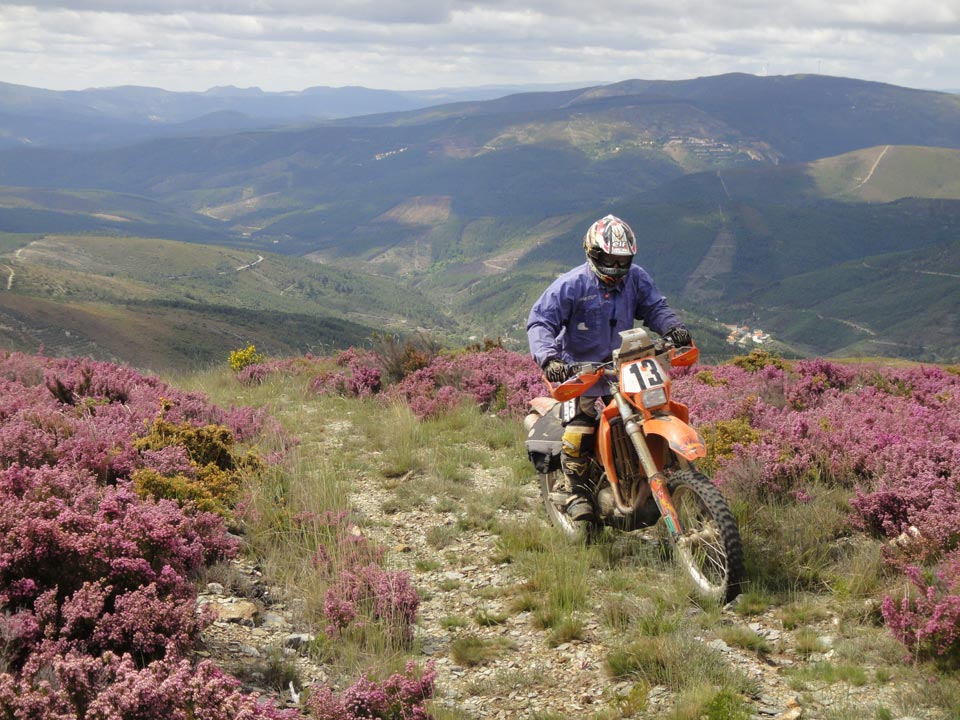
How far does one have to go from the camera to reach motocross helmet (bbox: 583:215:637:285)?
19.4 feet

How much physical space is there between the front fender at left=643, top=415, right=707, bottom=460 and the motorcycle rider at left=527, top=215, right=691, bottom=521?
2.53 ft

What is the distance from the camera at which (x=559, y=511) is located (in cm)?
664

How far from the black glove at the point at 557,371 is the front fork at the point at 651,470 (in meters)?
0.42

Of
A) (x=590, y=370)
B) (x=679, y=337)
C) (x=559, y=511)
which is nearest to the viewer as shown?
(x=590, y=370)

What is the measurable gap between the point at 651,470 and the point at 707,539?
0.60 m

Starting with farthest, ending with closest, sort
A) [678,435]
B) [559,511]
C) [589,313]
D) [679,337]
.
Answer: [559,511] → [589,313] → [679,337] → [678,435]

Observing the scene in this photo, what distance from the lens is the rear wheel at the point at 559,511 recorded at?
20.5ft

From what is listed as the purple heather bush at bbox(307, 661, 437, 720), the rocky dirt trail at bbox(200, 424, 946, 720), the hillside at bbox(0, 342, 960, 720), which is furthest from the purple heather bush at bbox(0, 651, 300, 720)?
the rocky dirt trail at bbox(200, 424, 946, 720)

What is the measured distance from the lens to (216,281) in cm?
19962

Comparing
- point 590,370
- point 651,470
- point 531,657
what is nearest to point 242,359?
point 590,370

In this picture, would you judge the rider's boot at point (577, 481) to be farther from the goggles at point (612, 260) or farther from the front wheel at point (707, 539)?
the goggles at point (612, 260)

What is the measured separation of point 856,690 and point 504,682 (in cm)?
192

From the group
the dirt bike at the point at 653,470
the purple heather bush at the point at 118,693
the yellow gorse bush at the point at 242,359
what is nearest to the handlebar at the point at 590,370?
the dirt bike at the point at 653,470

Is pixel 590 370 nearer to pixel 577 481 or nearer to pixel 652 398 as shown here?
pixel 652 398
